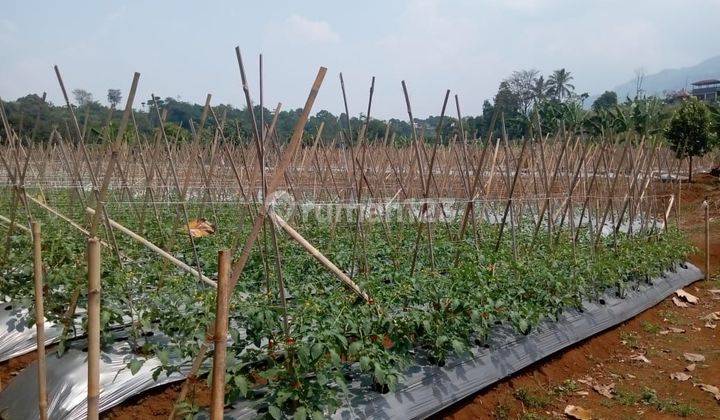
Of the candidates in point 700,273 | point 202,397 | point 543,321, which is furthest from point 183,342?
point 700,273

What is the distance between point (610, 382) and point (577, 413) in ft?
2.31

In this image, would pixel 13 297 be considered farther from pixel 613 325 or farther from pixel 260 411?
pixel 613 325

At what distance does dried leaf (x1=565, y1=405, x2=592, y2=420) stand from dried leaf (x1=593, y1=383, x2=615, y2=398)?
34 cm

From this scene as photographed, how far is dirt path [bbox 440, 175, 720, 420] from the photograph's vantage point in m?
3.24

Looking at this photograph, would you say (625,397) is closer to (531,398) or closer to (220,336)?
(531,398)

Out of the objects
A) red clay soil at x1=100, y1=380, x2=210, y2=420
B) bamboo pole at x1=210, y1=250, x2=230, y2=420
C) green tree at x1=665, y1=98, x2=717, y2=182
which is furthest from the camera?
green tree at x1=665, y1=98, x2=717, y2=182

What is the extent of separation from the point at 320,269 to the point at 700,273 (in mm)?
4954

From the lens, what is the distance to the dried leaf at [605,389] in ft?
11.6

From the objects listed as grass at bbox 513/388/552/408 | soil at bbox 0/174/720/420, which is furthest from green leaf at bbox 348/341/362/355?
grass at bbox 513/388/552/408

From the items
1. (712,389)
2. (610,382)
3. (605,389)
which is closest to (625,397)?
(605,389)

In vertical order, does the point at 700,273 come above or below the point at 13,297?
below

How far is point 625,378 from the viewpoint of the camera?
12.6 feet

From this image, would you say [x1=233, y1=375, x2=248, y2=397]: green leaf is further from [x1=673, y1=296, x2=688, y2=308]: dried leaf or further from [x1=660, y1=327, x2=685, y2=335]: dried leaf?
[x1=673, y1=296, x2=688, y2=308]: dried leaf

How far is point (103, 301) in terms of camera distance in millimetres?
3055
